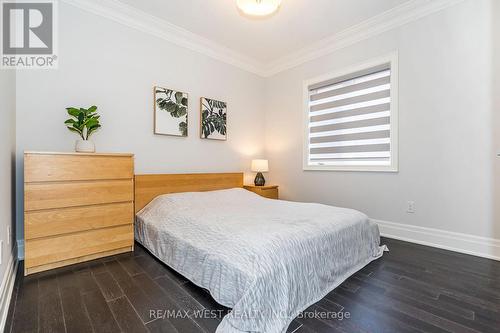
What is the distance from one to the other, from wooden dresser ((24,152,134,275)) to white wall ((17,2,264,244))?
504mm

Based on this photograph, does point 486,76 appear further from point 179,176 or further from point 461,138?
point 179,176

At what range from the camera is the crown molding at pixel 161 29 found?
8.64 feet

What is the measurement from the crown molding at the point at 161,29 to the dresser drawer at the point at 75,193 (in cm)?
189

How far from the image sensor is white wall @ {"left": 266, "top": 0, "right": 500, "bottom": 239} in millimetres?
2338

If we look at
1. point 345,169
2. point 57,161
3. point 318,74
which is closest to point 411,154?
point 345,169

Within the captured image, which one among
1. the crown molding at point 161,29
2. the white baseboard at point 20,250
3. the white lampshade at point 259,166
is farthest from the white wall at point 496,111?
the white baseboard at point 20,250

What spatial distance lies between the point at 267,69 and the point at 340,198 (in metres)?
2.55

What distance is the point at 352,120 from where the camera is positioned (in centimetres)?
330

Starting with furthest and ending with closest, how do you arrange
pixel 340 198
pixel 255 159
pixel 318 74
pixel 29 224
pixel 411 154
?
pixel 255 159
pixel 318 74
pixel 340 198
pixel 411 154
pixel 29 224

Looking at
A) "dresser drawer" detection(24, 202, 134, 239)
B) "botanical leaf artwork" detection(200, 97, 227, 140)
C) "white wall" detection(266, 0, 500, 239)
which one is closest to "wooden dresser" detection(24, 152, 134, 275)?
"dresser drawer" detection(24, 202, 134, 239)

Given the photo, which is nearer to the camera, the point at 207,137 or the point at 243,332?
the point at 243,332

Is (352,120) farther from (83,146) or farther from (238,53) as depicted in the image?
(83,146)

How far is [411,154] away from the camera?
2.76m

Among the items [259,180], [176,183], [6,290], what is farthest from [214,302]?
[259,180]
